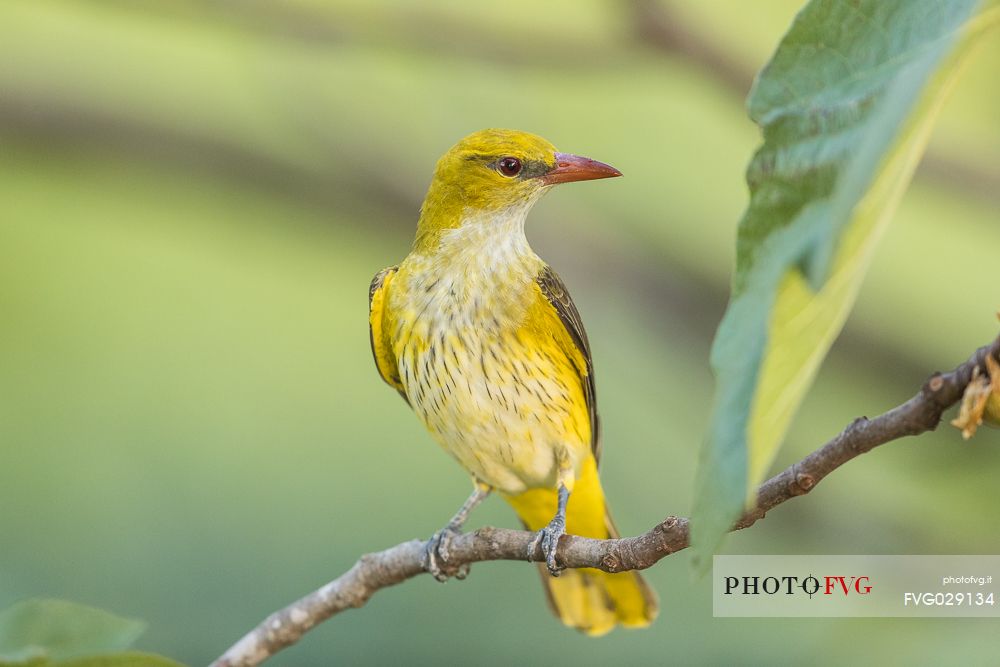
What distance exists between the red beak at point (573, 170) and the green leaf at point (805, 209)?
151 cm

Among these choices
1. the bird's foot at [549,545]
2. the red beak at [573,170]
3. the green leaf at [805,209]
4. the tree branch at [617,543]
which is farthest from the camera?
the red beak at [573,170]

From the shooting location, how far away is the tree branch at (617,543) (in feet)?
2.61

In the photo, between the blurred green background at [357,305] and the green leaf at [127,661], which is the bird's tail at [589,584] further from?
the green leaf at [127,661]

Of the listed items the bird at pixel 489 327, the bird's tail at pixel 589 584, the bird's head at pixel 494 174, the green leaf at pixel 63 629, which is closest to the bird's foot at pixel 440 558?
the bird at pixel 489 327

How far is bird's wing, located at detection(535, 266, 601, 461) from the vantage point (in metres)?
2.39

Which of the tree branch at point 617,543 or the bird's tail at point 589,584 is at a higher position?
the bird's tail at point 589,584

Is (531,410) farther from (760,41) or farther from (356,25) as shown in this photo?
(760,41)

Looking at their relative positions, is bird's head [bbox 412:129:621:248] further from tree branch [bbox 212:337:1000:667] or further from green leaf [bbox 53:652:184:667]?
green leaf [bbox 53:652:184:667]

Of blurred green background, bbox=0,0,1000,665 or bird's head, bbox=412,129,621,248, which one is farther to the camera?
blurred green background, bbox=0,0,1000,665

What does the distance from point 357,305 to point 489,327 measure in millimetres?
5077

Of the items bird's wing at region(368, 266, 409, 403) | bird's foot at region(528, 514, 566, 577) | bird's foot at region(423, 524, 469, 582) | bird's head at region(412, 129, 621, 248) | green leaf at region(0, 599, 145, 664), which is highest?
bird's head at region(412, 129, 621, 248)

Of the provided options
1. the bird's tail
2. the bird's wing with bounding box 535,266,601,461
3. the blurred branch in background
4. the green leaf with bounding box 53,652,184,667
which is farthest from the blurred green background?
the green leaf with bounding box 53,652,184,667

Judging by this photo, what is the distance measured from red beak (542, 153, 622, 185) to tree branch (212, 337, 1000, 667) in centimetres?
72

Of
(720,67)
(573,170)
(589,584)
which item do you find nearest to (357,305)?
(589,584)
